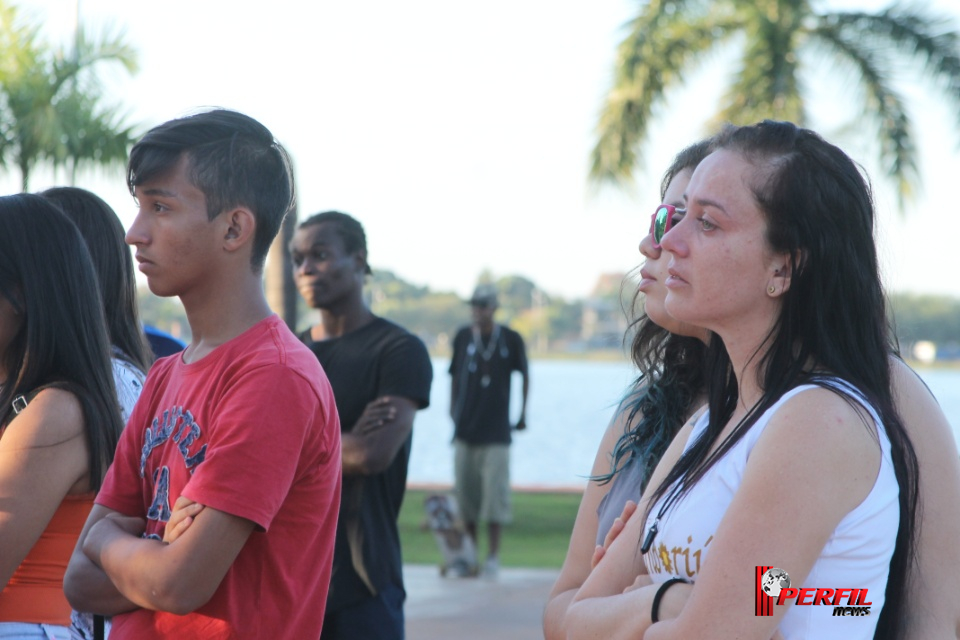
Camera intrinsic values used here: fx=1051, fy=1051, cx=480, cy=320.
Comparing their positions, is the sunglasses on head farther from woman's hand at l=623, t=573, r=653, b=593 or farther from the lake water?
woman's hand at l=623, t=573, r=653, b=593

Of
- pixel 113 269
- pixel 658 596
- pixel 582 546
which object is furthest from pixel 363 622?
pixel 658 596

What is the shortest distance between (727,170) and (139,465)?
1.34 m

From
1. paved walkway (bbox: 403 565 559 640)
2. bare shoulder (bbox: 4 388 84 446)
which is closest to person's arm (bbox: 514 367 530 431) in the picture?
paved walkway (bbox: 403 565 559 640)

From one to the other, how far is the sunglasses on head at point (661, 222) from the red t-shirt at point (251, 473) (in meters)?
0.75

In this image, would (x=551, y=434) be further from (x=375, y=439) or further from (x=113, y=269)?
(x=113, y=269)

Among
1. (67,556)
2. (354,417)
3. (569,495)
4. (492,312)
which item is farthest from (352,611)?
(569,495)

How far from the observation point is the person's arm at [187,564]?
6.30 feet

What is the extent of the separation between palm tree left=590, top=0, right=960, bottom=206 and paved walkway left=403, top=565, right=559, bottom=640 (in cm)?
595

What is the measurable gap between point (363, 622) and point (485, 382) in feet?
16.9

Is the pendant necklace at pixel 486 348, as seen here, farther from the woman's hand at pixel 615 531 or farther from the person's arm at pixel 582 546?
the woman's hand at pixel 615 531

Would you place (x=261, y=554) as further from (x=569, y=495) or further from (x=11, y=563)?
(x=569, y=495)

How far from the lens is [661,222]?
7.14 feet

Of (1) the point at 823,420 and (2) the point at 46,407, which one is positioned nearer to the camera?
(1) the point at 823,420

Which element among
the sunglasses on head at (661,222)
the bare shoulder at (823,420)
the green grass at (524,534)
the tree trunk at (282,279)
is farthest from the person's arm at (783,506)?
the tree trunk at (282,279)
